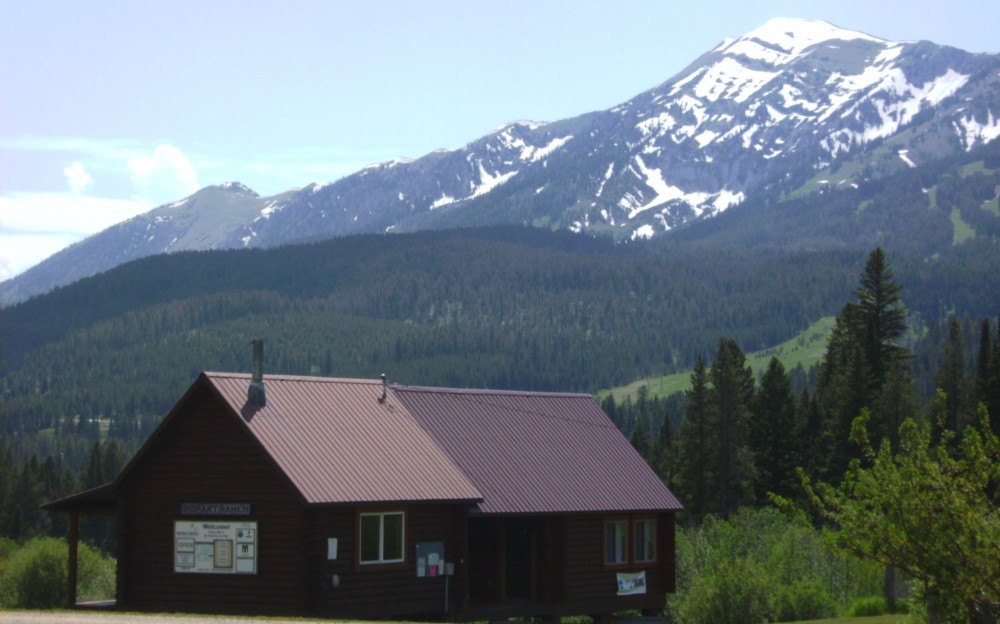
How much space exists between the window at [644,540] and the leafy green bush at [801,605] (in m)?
4.67

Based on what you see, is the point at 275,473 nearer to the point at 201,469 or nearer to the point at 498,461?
the point at 201,469

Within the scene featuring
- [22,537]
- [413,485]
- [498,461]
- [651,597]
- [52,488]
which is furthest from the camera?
[52,488]

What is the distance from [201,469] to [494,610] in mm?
9351

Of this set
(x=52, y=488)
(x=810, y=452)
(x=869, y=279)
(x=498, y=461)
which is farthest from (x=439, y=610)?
(x=52, y=488)

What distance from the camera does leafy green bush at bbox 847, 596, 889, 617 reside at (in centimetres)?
4628

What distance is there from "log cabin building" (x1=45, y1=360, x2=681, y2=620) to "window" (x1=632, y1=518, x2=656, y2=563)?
0.30 m

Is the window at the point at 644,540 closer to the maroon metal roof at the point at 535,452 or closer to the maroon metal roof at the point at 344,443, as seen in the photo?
the maroon metal roof at the point at 535,452

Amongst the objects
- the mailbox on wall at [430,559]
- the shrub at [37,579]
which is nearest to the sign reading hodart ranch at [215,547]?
the mailbox on wall at [430,559]

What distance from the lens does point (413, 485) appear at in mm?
38469

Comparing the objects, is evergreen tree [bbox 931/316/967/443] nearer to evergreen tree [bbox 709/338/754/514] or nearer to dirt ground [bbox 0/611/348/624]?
evergreen tree [bbox 709/338/754/514]

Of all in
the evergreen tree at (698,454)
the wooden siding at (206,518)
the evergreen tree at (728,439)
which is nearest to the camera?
the wooden siding at (206,518)

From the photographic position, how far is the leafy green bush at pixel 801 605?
46.9m

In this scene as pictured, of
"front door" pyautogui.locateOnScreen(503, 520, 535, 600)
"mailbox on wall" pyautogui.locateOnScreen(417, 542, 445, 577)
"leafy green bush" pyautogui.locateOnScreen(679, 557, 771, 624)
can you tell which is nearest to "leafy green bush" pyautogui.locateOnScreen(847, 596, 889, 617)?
"leafy green bush" pyautogui.locateOnScreen(679, 557, 771, 624)

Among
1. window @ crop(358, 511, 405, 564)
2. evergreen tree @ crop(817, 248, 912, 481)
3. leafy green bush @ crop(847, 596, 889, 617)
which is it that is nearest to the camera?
window @ crop(358, 511, 405, 564)
